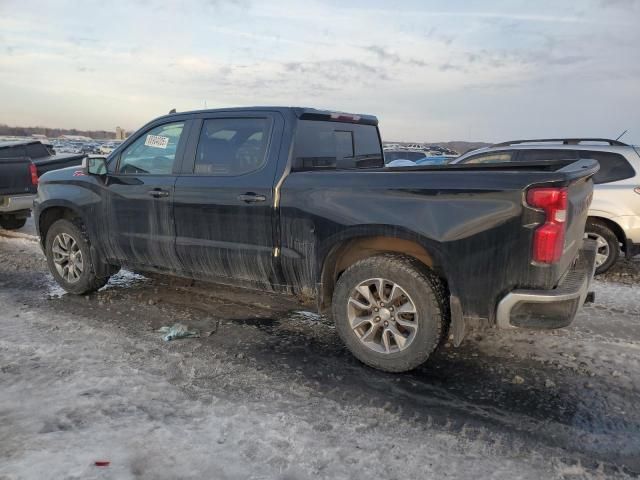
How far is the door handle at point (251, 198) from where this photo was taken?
13.8 ft

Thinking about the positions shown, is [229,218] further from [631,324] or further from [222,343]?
[631,324]

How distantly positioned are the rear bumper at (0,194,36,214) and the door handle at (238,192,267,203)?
6359mm

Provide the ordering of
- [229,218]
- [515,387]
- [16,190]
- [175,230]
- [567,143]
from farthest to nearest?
[16,190], [567,143], [175,230], [229,218], [515,387]

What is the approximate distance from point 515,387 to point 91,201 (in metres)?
4.34

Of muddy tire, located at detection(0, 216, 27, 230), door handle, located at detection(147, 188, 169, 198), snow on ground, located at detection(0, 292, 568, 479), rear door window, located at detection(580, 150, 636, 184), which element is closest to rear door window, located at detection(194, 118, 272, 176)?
door handle, located at detection(147, 188, 169, 198)

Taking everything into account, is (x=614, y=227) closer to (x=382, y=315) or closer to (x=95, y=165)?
(x=382, y=315)

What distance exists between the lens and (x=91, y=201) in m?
5.39

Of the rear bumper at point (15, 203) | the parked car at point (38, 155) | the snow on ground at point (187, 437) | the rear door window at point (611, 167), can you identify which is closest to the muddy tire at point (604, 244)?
the rear door window at point (611, 167)

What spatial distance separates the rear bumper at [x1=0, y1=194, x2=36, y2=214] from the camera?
902cm

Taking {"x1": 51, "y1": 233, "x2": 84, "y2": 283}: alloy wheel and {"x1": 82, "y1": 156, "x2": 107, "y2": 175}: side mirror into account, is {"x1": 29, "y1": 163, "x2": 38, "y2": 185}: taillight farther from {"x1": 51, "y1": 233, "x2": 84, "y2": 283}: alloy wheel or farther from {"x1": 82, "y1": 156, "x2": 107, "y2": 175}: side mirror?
{"x1": 82, "y1": 156, "x2": 107, "y2": 175}: side mirror

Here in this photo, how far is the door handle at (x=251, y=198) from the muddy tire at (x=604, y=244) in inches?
186

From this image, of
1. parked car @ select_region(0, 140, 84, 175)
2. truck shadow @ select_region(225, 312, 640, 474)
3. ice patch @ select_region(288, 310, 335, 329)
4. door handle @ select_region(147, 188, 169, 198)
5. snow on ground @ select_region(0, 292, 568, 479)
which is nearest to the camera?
snow on ground @ select_region(0, 292, 568, 479)

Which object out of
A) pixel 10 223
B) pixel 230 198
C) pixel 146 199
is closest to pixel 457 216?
pixel 230 198

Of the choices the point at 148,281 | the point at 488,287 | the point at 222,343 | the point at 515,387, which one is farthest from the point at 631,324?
the point at 148,281
